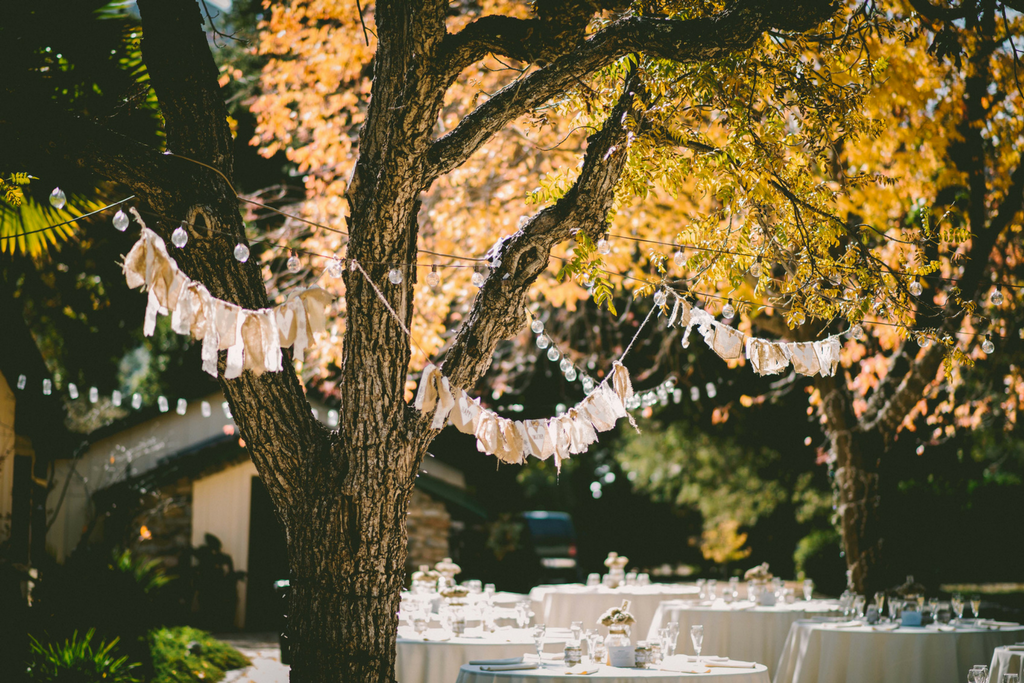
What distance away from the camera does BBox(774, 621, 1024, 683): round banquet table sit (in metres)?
5.89

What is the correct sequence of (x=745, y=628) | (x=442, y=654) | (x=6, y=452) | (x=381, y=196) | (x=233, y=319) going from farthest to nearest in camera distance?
(x=6, y=452) → (x=745, y=628) → (x=442, y=654) → (x=381, y=196) → (x=233, y=319)

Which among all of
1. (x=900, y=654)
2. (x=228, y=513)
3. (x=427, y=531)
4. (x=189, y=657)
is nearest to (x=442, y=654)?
(x=900, y=654)

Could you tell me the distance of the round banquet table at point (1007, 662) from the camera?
5.11 meters

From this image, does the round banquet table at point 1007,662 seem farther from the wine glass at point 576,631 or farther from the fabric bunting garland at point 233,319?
the fabric bunting garland at point 233,319

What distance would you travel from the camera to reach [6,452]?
8.37 m

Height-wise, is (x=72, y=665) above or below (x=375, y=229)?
below

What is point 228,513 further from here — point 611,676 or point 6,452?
point 611,676

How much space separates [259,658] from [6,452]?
12.3 feet

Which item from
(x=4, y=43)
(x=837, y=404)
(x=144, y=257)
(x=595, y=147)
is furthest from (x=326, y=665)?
(x=837, y=404)

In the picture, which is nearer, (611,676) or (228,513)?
(611,676)

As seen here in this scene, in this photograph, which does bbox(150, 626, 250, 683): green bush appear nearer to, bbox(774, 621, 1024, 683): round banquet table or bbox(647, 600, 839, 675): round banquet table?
bbox(647, 600, 839, 675): round banquet table

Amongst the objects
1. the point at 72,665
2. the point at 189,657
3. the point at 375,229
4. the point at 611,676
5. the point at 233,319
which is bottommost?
the point at 189,657

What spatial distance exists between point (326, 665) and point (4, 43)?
3879 mm

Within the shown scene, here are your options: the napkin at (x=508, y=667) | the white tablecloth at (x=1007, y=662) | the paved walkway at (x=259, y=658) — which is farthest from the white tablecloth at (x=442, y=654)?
the white tablecloth at (x=1007, y=662)
